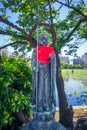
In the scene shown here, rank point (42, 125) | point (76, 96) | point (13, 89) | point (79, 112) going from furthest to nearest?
point (76, 96) < point (79, 112) < point (13, 89) < point (42, 125)

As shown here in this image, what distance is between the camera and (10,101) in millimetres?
7957

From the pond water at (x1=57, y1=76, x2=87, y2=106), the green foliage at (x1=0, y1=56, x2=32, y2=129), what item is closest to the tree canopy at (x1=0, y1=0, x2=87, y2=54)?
the green foliage at (x1=0, y1=56, x2=32, y2=129)

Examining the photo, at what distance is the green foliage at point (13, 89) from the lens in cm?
790

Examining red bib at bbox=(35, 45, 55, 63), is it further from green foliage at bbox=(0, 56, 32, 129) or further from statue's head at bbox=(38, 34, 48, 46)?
green foliage at bbox=(0, 56, 32, 129)

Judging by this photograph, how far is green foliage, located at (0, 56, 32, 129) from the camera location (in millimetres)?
7902

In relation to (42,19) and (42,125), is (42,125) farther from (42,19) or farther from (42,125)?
(42,19)

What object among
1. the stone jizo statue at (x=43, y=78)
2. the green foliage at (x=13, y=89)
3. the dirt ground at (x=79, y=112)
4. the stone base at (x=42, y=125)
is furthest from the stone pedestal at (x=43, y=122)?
the dirt ground at (x=79, y=112)

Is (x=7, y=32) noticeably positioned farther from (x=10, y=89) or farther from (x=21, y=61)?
(x=10, y=89)

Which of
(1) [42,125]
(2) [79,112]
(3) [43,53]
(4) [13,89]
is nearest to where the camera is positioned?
(1) [42,125]

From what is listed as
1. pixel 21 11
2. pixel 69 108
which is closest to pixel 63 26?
pixel 21 11

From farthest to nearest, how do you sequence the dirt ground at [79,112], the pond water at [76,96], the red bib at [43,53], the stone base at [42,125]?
the pond water at [76,96] → the dirt ground at [79,112] → the red bib at [43,53] → the stone base at [42,125]

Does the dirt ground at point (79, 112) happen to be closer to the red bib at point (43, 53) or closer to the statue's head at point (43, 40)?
the red bib at point (43, 53)

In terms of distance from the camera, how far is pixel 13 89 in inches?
324

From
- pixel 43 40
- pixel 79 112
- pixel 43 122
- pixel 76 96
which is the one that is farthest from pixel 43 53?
pixel 76 96
